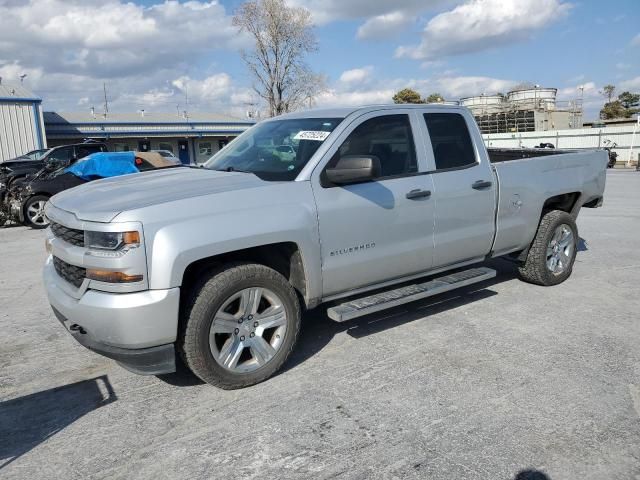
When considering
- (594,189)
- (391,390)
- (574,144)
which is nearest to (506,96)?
(574,144)

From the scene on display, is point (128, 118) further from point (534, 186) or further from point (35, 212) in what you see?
point (534, 186)

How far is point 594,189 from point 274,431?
4997 mm

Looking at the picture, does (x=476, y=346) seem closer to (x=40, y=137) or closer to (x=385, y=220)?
(x=385, y=220)

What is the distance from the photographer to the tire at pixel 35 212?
37.1 ft

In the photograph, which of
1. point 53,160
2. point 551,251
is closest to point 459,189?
point 551,251

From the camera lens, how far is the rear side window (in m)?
4.69

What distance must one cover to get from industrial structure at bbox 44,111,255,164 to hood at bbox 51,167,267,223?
35448mm

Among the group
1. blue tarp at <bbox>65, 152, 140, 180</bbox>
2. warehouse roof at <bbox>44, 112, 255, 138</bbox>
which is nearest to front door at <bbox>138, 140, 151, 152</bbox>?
warehouse roof at <bbox>44, 112, 255, 138</bbox>

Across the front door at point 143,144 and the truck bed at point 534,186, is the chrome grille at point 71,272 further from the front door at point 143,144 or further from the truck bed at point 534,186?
the front door at point 143,144

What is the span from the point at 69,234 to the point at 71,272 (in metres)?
0.26

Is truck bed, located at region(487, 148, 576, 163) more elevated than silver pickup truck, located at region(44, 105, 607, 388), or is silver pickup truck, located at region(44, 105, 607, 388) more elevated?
truck bed, located at region(487, 148, 576, 163)

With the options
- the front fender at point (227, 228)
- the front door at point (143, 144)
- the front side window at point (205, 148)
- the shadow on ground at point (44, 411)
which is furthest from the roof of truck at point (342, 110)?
the front side window at point (205, 148)

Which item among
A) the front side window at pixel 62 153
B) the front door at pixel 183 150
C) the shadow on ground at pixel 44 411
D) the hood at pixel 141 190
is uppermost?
the front door at pixel 183 150

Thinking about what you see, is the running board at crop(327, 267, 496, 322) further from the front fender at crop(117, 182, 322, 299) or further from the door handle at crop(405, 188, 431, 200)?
the door handle at crop(405, 188, 431, 200)
